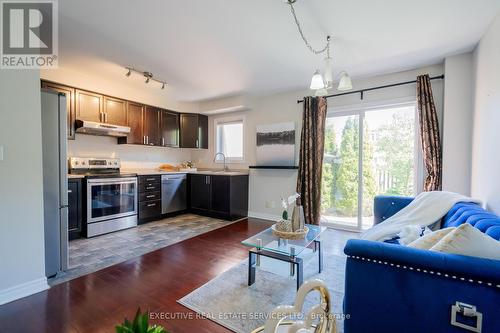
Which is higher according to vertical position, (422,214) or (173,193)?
(422,214)

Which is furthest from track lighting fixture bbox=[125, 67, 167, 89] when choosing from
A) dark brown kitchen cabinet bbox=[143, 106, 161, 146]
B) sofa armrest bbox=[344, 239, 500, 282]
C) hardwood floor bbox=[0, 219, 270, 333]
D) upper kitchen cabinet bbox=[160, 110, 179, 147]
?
sofa armrest bbox=[344, 239, 500, 282]

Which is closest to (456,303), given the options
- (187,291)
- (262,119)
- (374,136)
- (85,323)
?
(187,291)

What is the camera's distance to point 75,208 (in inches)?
128

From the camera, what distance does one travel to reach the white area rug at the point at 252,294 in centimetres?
169

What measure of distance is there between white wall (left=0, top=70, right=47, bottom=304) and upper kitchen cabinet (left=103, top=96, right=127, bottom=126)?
2018mm

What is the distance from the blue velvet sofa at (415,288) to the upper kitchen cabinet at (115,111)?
166 inches

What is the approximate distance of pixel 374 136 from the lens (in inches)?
143

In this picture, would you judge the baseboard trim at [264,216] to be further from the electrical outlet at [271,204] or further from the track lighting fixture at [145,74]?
the track lighting fixture at [145,74]

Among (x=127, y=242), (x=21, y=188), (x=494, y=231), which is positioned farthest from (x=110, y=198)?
(x=494, y=231)

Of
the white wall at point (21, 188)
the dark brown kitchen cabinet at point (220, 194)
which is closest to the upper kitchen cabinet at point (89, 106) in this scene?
the white wall at point (21, 188)

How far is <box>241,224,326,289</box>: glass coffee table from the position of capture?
1.89 meters

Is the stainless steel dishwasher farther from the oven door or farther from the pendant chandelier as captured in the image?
the pendant chandelier

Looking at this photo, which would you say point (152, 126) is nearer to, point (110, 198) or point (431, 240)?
point (110, 198)

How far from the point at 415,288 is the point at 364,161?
9.77 feet
